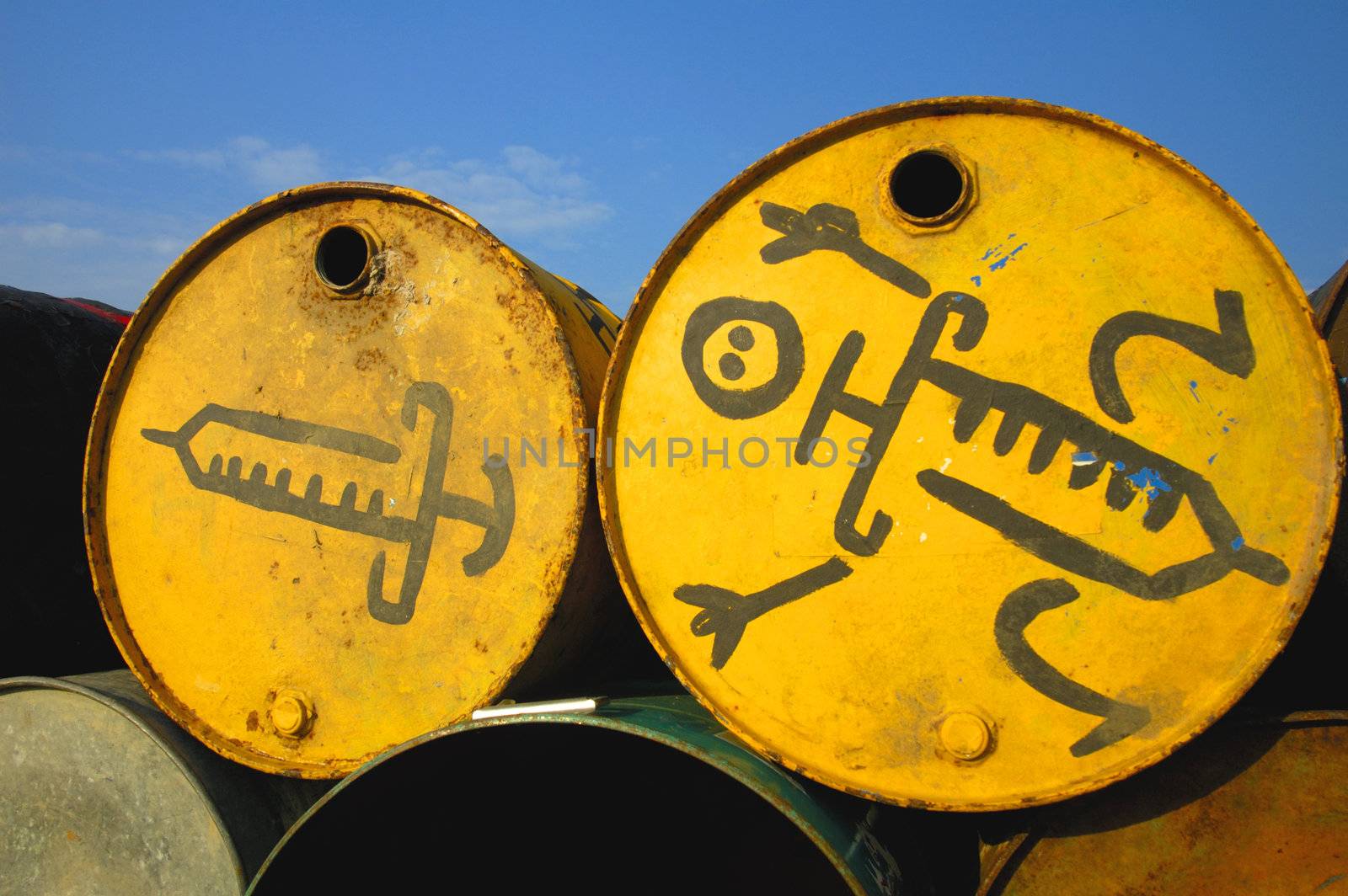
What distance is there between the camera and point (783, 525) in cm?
178

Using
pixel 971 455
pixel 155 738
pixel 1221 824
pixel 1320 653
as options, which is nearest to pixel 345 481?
pixel 155 738

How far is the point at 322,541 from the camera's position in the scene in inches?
80.5

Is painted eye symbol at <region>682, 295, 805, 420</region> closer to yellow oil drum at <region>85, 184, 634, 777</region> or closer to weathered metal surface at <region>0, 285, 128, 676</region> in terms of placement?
yellow oil drum at <region>85, 184, 634, 777</region>

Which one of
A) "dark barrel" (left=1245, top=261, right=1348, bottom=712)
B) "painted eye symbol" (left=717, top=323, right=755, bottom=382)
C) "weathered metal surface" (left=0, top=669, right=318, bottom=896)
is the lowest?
"weathered metal surface" (left=0, top=669, right=318, bottom=896)

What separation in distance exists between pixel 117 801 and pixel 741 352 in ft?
5.81

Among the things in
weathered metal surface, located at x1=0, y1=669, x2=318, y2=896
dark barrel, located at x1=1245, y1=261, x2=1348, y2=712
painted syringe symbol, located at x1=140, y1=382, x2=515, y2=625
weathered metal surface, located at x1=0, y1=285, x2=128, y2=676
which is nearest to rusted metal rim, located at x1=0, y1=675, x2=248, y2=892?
weathered metal surface, located at x1=0, y1=669, x2=318, y2=896

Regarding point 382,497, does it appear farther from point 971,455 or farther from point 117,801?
point 971,455

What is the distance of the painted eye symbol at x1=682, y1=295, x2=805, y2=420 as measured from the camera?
1.80 meters

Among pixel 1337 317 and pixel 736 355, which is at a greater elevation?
pixel 1337 317

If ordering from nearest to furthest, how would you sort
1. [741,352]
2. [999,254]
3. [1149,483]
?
1. [1149,483]
2. [999,254]
3. [741,352]

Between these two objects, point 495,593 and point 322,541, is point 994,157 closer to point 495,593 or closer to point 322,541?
point 495,593

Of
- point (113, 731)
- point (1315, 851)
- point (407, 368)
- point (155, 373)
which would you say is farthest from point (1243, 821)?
point (155, 373)

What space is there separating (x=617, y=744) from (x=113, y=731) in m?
1.20

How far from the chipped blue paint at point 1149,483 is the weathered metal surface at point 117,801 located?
6.64 ft
